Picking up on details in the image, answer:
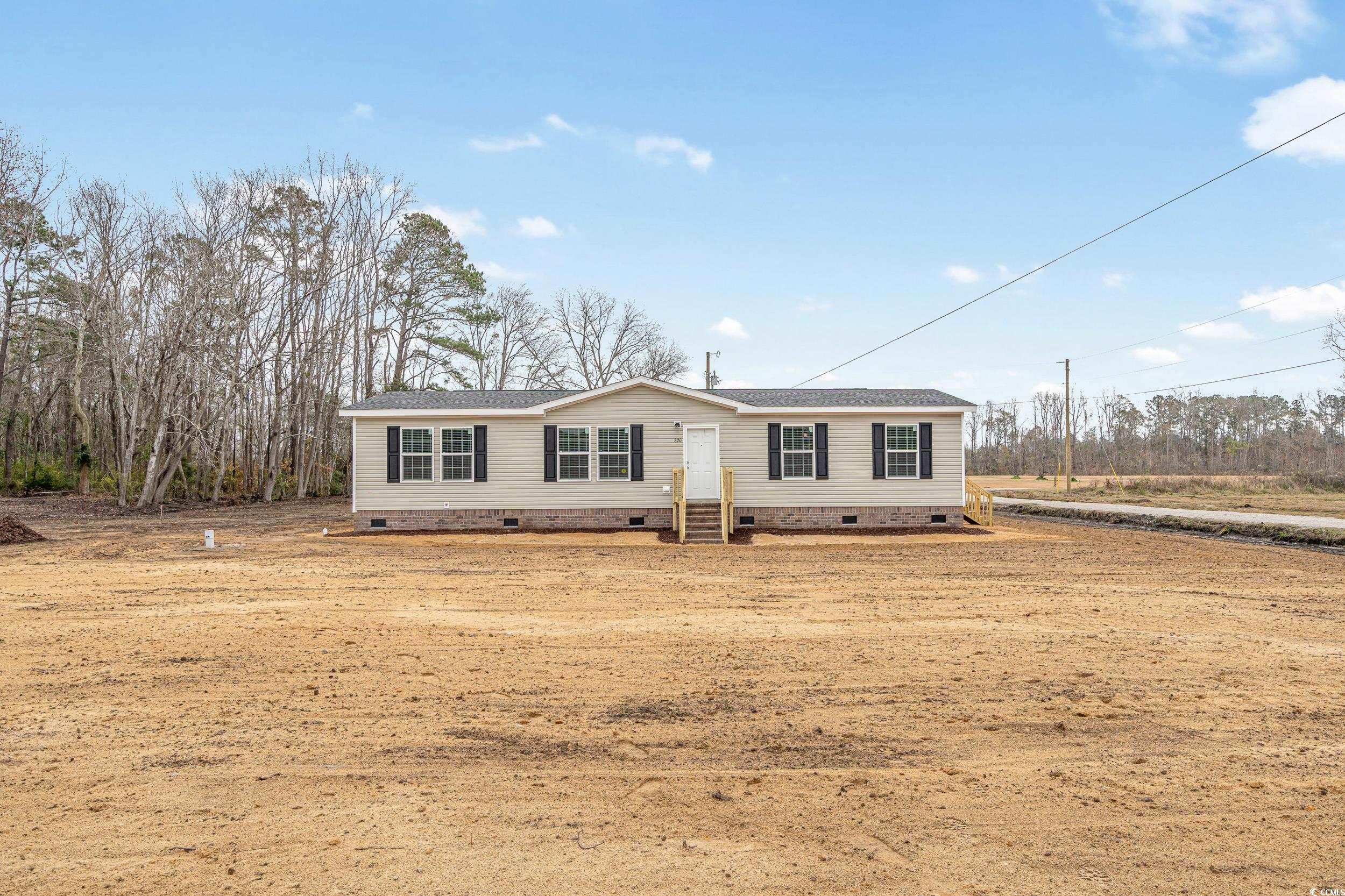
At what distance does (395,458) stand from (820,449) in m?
10.4

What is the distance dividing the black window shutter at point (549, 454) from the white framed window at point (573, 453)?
106 mm

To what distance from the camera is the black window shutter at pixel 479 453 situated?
1825cm

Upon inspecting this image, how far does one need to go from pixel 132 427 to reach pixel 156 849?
25633 millimetres

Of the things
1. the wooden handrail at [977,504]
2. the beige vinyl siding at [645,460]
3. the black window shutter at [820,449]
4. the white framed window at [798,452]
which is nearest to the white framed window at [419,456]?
the beige vinyl siding at [645,460]

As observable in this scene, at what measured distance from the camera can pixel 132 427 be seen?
23688 millimetres

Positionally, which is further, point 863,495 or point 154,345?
point 154,345

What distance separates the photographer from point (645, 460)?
723 inches

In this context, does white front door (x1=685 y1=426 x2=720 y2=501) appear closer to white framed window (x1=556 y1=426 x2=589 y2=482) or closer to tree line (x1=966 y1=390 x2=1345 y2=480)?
white framed window (x1=556 y1=426 x2=589 y2=482)

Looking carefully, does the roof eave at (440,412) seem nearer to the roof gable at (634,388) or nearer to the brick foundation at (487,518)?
the roof gable at (634,388)

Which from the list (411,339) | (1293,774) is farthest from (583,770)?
(411,339)

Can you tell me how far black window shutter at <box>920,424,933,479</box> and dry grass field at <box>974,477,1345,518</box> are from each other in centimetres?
1039

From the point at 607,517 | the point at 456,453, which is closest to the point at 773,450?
the point at 607,517

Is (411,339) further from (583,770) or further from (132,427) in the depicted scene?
(583,770)

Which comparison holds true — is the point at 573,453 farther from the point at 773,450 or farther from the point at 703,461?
the point at 773,450
